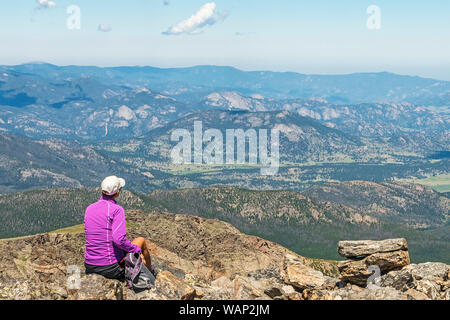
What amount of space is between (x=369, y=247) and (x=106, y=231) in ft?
116

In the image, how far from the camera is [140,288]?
125 feet

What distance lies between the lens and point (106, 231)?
36.3m

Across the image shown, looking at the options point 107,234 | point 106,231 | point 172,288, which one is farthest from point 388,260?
point 106,231

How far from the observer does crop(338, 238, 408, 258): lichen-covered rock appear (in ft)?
189

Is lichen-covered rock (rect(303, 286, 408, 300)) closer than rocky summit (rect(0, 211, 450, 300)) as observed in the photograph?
Yes

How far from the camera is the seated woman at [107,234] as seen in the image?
118 ft

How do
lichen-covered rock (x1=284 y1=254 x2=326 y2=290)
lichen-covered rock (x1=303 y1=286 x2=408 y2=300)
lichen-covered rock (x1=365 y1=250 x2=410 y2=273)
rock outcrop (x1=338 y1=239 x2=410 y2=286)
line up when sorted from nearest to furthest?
lichen-covered rock (x1=303 y1=286 x2=408 y2=300) → lichen-covered rock (x1=284 y1=254 x2=326 y2=290) → rock outcrop (x1=338 y1=239 x2=410 y2=286) → lichen-covered rock (x1=365 y1=250 x2=410 y2=273)

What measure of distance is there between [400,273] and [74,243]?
105504mm

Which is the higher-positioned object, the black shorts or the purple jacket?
the purple jacket

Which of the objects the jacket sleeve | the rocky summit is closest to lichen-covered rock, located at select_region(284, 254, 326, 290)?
the rocky summit

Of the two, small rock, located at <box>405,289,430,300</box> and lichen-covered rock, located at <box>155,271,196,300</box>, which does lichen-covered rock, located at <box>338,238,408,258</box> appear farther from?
lichen-covered rock, located at <box>155,271,196,300</box>

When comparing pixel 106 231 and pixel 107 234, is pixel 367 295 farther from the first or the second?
pixel 106 231
